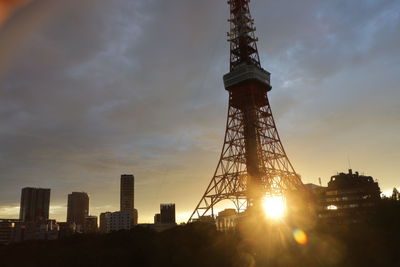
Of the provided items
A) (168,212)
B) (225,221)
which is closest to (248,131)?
(225,221)

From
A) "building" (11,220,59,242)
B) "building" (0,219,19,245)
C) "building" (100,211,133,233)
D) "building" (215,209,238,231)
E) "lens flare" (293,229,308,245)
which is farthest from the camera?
"building" (100,211,133,233)

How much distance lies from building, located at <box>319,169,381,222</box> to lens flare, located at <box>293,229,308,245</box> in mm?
18547

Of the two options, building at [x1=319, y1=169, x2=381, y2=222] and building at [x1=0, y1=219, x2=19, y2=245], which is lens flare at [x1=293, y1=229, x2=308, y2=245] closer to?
building at [x1=319, y1=169, x2=381, y2=222]

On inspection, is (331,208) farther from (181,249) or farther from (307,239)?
(181,249)

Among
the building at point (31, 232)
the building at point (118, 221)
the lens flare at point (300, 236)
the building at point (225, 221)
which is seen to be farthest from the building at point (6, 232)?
the lens flare at point (300, 236)

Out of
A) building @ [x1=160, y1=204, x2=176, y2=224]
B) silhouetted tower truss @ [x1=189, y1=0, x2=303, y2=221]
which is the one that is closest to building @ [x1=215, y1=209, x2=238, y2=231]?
silhouetted tower truss @ [x1=189, y1=0, x2=303, y2=221]

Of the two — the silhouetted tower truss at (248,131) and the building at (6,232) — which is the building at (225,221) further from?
the building at (6,232)

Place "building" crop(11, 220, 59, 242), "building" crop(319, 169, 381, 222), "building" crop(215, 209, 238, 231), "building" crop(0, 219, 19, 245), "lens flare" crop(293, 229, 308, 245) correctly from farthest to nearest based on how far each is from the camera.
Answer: "building" crop(0, 219, 19, 245)
"building" crop(11, 220, 59, 242)
"building" crop(319, 169, 381, 222)
"building" crop(215, 209, 238, 231)
"lens flare" crop(293, 229, 308, 245)

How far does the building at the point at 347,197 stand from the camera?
75500mm

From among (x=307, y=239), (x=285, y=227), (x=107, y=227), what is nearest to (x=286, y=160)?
(x=285, y=227)

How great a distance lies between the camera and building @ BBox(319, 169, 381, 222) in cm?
7550

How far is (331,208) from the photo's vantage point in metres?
80.2

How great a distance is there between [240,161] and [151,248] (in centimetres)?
2383

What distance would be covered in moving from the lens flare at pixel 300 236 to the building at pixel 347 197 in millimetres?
18547
